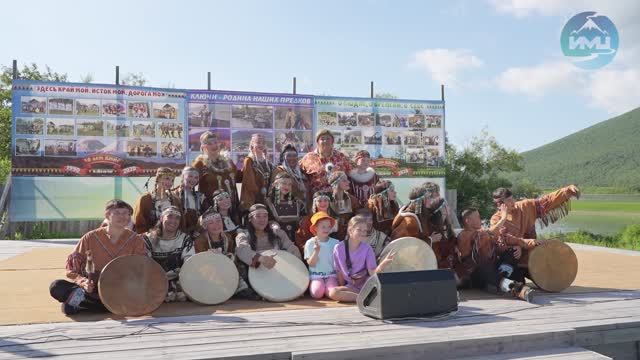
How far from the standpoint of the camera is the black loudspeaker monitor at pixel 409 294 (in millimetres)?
3396

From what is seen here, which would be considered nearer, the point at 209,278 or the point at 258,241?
the point at 209,278

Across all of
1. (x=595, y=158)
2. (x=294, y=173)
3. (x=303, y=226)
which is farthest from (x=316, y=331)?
(x=595, y=158)

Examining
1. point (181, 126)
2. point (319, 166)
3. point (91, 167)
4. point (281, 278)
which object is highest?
point (181, 126)

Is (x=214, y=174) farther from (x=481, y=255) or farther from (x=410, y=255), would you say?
(x=481, y=255)

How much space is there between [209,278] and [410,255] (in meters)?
1.63

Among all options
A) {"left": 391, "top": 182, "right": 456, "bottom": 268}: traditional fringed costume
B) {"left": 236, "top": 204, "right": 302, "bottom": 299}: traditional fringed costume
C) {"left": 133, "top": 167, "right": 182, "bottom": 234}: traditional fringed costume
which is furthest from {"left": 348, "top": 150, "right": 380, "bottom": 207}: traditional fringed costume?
{"left": 133, "top": 167, "right": 182, "bottom": 234}: traditional fringed costume

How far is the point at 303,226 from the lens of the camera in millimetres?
4777

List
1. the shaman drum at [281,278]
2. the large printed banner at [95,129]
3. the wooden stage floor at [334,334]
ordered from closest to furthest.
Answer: the wooden stage floor at [334,334] → the shaman drum at [281,278] → the large printed banner at [95,129]

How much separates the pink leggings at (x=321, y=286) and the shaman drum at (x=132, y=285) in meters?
1.19

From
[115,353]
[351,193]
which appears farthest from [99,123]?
[115,353]

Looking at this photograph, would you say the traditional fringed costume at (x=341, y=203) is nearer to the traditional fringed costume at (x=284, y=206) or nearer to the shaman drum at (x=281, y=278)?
the traditional fringed costume at (x=284, y=206)

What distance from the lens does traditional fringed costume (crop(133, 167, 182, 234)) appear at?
4543 mm

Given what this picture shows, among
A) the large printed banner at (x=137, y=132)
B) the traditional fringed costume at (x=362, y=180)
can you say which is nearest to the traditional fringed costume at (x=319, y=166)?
the traditional fringed costume at (x=362, y=180)

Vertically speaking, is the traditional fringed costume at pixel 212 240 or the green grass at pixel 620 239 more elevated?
the traditional fringed costume at pixel 212 240
